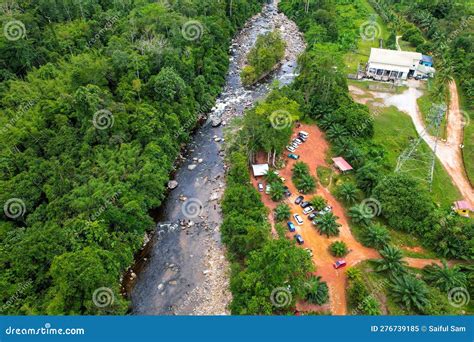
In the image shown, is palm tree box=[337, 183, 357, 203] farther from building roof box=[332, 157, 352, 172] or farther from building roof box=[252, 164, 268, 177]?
building roof box=[252, 164, 268, 177]

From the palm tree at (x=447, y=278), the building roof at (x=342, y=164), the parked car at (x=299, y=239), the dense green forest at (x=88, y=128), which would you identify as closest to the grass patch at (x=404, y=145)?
the building roof at (x=342, y=164)

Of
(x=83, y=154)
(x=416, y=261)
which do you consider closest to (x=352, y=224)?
(x=416, y=261)

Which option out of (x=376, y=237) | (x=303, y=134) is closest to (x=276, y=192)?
(x=376, y=237)

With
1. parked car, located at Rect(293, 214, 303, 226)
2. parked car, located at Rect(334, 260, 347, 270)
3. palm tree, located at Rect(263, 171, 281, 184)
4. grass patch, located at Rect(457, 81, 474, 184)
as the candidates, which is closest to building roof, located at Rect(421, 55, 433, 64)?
grass patch, located at Rect(457, 81, 474, 184)

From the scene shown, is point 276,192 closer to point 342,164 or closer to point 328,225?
point 328,225

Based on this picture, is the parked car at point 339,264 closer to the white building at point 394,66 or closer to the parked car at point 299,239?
the parked car at point 299,239

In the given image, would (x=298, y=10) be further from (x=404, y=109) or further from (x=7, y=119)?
(x=7, y=119)
